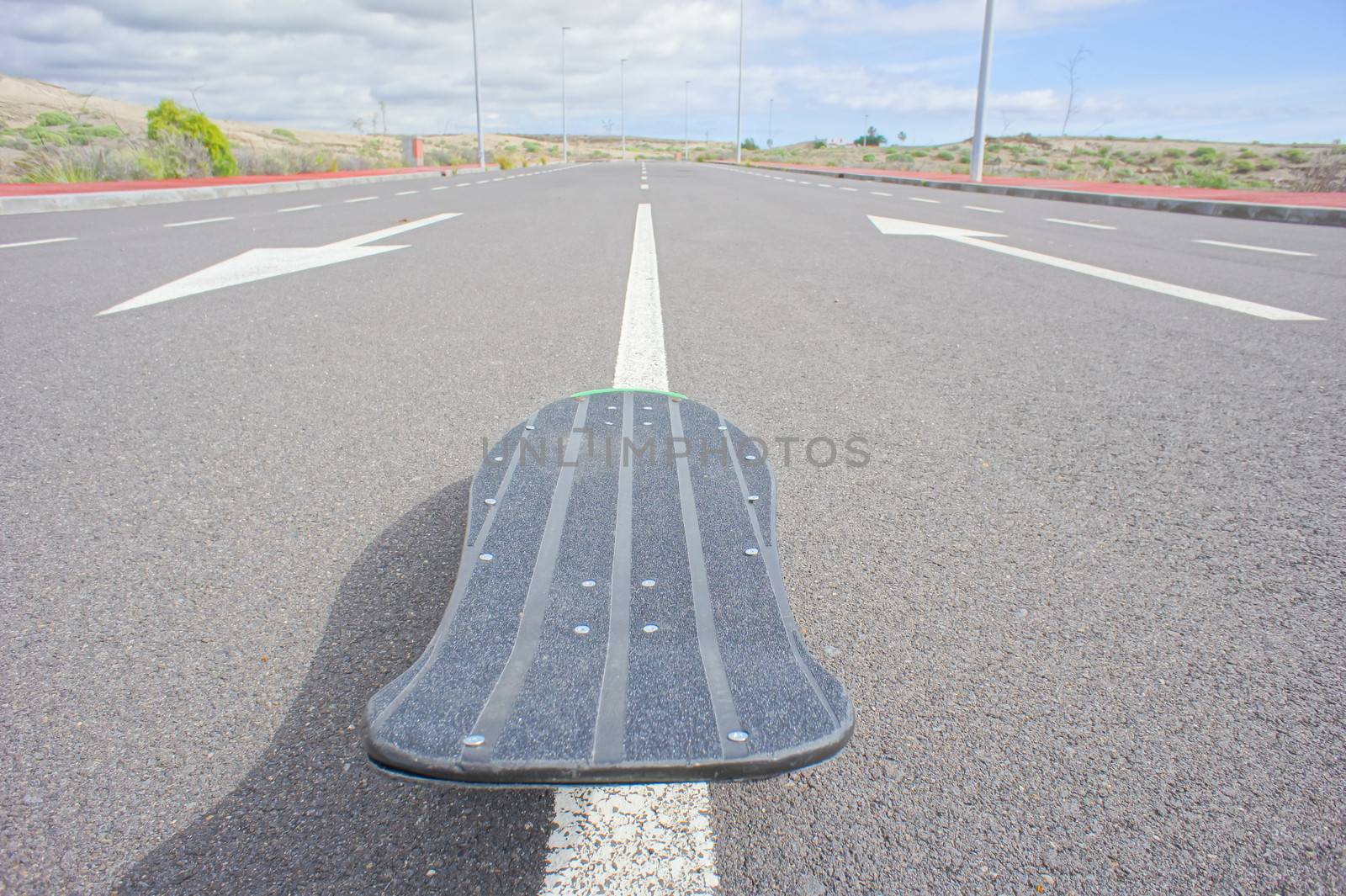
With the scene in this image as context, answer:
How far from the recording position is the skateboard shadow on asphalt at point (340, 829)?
3.38 feet

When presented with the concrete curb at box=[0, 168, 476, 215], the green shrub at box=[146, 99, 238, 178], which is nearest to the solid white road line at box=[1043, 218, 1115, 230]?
the concrete curb at box=[0, 168, 476, 215]

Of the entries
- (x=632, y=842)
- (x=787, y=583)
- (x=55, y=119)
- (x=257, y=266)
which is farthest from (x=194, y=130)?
(x=55, y=119)

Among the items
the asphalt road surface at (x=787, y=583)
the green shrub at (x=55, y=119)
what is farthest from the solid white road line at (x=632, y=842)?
the green shrub at (x=55, y=119)

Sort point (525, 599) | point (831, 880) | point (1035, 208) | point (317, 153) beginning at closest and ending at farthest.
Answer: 1. point (831, 880)
2. point (525, 599)
3. point (1035, 208)
4. point (317, 153)

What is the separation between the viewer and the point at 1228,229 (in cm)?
962

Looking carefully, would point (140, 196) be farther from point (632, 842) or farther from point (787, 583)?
point (632, 842)

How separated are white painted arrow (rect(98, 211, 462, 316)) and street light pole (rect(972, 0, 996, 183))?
16732 mm

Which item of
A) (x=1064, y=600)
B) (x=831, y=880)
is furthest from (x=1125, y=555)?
(x=831, y=880)

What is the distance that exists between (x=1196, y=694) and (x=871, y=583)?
0.61m

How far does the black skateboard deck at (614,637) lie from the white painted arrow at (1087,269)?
Answer: 395 centimetres

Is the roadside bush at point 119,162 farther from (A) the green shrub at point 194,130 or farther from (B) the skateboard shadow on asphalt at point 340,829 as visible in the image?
(B) the skateboard shadow on asphalt at point 340,829

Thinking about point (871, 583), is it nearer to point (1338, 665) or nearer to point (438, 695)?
point (1338, 665)

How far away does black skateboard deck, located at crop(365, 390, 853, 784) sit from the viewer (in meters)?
0.99

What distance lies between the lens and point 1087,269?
19.1 ft
